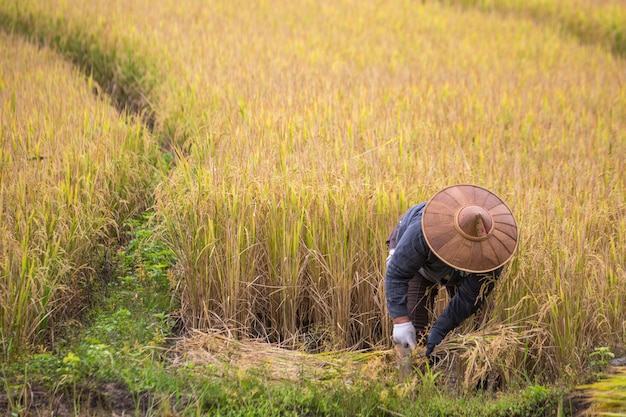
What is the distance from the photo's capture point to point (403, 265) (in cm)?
246

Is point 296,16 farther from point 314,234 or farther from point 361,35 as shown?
point 314,234

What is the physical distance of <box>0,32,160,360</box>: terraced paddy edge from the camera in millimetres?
2740

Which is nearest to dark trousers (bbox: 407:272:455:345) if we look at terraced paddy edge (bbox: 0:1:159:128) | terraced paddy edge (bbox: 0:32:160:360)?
terraced paddy edge (bbox: 0:32:160:360)

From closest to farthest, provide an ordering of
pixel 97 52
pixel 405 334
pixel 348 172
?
pixel 405 334 → pixel 348 172 → pixel 97 52

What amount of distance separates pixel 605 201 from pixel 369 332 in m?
1.51

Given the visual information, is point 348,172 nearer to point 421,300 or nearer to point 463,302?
point 421,300

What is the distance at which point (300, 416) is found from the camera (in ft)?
7.98

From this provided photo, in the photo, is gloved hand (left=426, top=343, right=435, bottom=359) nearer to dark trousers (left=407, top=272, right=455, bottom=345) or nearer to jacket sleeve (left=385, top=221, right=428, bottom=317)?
dark trousers (left=407, top=272, right=455, bottom=345)

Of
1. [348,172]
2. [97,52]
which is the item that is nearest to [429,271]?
[348,172]

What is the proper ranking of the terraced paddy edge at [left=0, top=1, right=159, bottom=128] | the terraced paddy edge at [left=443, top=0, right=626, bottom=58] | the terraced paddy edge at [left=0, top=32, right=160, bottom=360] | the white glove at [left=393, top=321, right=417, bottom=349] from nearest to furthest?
the white glove at [left=393, top=321, right=417, bottom=349], the terraced paddy edge at [left=0, top=32, right=160, bottom=360], the terraced paddy edge at [left=0, top=1, right=159, bottom=128], the terraced paddy edge at [left=443, top=0, right=626, bottom=58]

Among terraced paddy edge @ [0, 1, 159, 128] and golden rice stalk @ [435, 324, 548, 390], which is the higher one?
terraced paddy edge @ [0, 1, 159, 128]

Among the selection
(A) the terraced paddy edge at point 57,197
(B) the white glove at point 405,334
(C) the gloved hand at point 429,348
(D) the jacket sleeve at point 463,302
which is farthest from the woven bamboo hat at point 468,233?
(A) the terraced paddy edge at point 57,197

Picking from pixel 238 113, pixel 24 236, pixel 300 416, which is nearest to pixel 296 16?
pixel 238 113

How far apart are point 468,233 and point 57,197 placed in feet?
6.90
